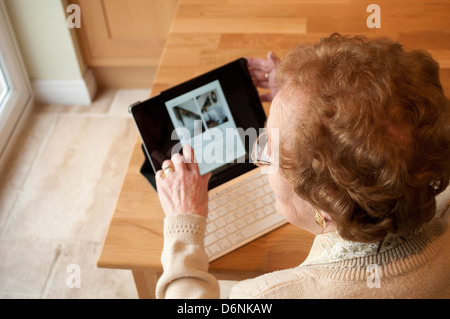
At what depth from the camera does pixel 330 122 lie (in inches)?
27.0

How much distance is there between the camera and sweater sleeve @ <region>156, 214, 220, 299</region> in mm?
957

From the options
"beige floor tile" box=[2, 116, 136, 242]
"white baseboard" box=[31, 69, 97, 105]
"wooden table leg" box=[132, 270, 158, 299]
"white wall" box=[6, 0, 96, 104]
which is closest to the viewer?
"wooden table leg" box=[132, 270, 158, 299]

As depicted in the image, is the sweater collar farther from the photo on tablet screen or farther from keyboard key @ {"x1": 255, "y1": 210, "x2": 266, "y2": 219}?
the photo on tablet screen

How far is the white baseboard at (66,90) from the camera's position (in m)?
2.51

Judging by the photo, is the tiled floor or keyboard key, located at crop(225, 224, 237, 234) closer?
keyboard key, located at crop(225, 224, 237, 234)

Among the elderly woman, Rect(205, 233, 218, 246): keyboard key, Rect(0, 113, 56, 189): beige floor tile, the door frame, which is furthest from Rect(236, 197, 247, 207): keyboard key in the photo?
the door frame

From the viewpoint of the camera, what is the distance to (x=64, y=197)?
86.0 inches

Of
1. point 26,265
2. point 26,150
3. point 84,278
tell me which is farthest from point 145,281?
point 26,150

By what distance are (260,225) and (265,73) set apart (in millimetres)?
444

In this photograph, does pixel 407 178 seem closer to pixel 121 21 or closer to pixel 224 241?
pixel 224 241

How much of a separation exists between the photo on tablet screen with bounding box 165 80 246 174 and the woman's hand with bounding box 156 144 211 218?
0.05 meters

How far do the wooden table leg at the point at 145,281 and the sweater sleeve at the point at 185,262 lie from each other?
18cm

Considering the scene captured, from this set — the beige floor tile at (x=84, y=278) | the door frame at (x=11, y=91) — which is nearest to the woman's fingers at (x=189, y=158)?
the beige floor tile at (x=84, y=278)
